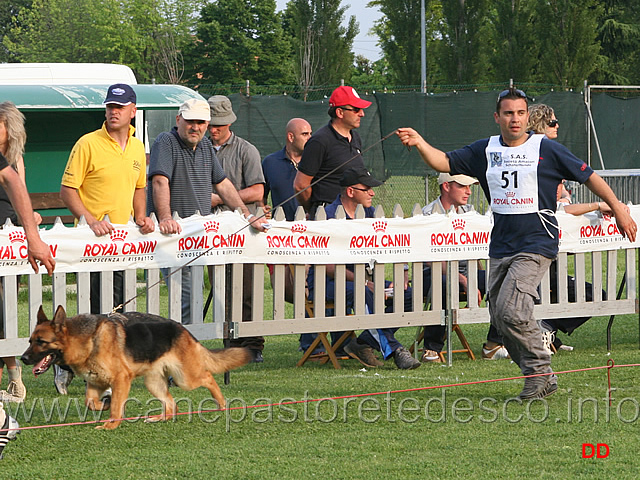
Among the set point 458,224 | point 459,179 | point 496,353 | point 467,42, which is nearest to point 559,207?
point 459,179

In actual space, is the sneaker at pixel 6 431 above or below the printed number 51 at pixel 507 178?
below

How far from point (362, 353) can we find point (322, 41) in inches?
1339

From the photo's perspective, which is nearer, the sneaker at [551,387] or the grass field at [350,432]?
the grass field at [350,432]

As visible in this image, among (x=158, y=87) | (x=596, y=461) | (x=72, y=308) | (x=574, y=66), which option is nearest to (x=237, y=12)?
(x=574, y=66)

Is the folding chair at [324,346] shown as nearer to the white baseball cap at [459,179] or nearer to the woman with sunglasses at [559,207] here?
the white baseball cap at [459,179]

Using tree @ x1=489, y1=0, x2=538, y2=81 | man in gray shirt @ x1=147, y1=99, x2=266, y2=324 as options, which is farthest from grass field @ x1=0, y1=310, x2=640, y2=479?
tree @ x1=489, y1=0, x2=538, y2=81

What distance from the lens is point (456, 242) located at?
26.8ft

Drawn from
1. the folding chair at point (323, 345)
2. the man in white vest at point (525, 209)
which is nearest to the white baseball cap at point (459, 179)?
the folding chair at point (323, 345)

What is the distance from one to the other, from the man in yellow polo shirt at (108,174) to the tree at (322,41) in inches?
1319

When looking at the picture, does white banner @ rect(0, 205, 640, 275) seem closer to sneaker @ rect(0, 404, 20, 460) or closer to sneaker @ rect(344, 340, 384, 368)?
sneaker @ rect(344, 340, 384, 368)

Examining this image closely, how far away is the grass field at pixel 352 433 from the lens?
191 inches

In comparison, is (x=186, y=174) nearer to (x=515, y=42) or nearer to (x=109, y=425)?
(x=109, y=425)

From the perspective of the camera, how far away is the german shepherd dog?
19.2 feet

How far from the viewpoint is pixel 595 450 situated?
506 centimetres
